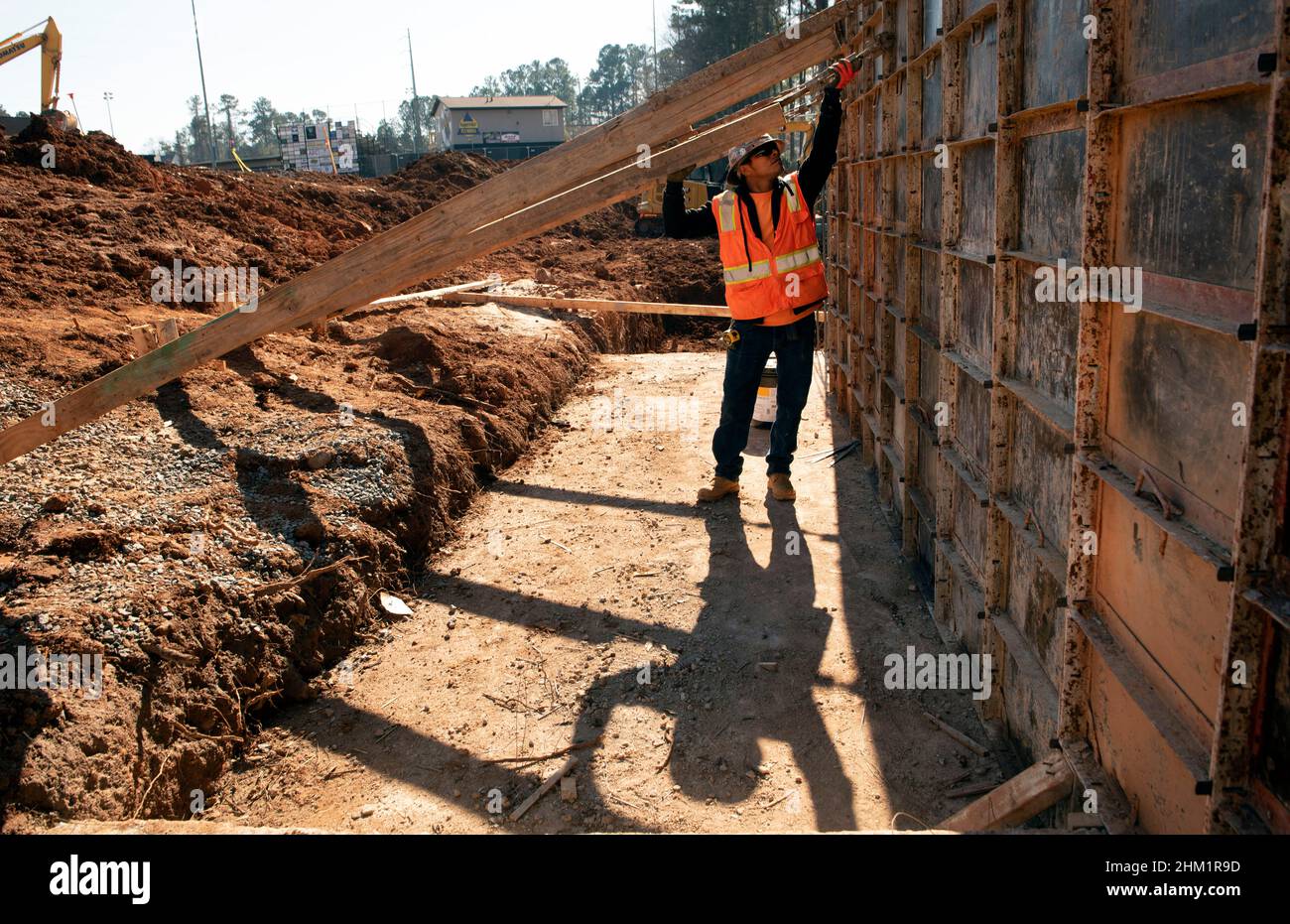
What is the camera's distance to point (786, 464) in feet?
22.6

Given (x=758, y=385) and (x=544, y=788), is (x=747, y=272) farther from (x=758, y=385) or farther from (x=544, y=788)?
(x=544, y=788)

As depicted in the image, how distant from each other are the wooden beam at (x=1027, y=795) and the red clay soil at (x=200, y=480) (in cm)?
319

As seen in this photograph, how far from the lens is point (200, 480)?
18.4 ft

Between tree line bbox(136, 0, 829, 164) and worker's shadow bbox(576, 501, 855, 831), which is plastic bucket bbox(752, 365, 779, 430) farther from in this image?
tree line bbox(136, 0, 829, 164)

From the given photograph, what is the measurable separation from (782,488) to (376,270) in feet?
10.8

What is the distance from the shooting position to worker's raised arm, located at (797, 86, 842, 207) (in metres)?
5.63

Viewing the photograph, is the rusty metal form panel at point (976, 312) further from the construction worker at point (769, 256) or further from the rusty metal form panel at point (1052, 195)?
the construction worker at point (769, 256)

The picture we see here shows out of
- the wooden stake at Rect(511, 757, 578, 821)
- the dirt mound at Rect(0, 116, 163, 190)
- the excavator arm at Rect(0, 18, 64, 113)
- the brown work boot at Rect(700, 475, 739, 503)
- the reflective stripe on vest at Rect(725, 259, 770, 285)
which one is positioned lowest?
the wooden stake at Rect(511, 757, 578, 821)

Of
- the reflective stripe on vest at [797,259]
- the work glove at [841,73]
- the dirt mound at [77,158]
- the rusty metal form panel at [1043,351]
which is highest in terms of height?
the dirt mound at [77,158]

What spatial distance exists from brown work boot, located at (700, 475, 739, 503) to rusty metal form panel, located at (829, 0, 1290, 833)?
89.1 inches

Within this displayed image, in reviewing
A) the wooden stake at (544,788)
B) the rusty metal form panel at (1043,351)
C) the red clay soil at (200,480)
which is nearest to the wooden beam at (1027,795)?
the rusty metal form panel at (1043,351)

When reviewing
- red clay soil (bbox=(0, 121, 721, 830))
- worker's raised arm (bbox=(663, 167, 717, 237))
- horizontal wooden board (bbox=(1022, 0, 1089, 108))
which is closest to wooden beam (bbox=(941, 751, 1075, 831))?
horizontal wooden board (bbox=(1022, 0, 1089, 108))

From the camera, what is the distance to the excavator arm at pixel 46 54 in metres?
20.6

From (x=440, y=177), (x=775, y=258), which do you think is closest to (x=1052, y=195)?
(x=775, y=258)
